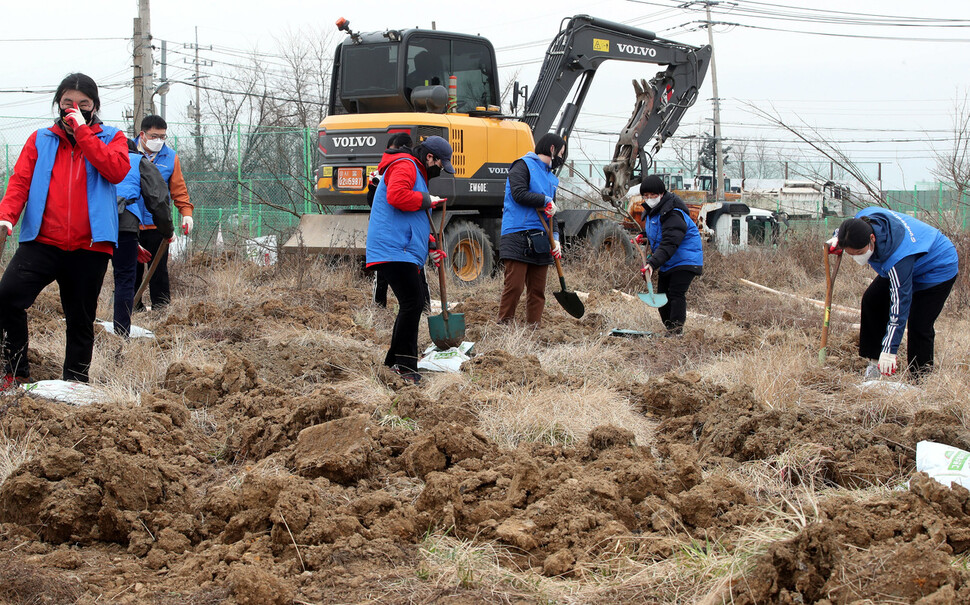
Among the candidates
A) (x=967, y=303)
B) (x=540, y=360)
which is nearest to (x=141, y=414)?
(x=540, y=360)

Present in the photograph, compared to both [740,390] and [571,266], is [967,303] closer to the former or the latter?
[571,266]

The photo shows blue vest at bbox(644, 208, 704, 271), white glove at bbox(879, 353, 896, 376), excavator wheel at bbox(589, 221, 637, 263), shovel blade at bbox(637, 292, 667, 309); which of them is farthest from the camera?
excavator wheel at bbox(589, 221, 637, 263)

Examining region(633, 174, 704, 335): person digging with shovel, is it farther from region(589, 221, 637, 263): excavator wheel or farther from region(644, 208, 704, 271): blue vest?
region(589, 221, 637, 263): excavator wheel

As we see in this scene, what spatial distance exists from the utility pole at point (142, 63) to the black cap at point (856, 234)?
13334 millimetres

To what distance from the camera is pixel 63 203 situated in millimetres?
4402

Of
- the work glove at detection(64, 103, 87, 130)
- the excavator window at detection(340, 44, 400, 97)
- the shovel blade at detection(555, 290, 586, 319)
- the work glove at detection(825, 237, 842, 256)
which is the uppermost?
the excavator window at detection(340, 44, 400, 97)

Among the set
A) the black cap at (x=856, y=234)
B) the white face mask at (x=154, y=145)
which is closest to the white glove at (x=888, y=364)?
the black cap at (x=856, y=234)

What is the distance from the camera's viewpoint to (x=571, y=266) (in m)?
10.9

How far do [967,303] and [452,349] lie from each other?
5864 mm

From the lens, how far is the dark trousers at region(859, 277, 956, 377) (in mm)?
5258

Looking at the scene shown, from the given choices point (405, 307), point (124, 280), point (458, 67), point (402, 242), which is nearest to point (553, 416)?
point (405, 307)

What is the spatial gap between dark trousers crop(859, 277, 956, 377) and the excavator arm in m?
6.48

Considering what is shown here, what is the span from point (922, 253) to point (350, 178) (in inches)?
254

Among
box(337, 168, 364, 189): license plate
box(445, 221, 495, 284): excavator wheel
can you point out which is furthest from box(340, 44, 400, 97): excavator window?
box(445, 221, 495, 284): excavator wheel
